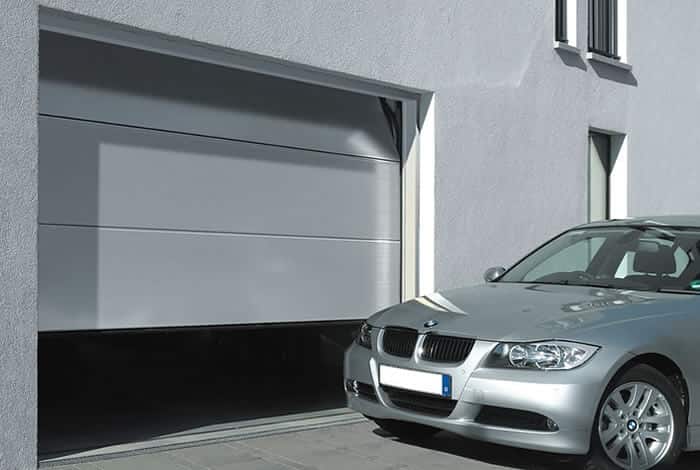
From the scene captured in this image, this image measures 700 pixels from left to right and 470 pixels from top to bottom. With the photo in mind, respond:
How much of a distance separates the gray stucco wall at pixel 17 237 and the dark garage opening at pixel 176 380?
1.54ft

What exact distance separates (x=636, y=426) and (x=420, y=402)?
4.11 ft

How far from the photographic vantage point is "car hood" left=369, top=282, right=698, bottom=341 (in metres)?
5.40

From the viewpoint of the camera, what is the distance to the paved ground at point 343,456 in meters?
5.76

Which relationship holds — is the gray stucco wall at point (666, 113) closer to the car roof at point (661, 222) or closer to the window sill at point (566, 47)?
the window sill at point (566, 47)

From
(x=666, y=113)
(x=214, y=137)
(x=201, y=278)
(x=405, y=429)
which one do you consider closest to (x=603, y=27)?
(x=666, y=113)

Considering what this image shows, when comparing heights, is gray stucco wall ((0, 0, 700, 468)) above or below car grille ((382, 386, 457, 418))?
above

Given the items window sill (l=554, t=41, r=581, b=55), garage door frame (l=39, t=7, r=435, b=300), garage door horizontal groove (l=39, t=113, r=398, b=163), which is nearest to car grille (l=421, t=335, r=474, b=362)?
garage door horizontal groove (l=39, t=113, r=398, b=163)

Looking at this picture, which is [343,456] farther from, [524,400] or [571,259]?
[571,259]

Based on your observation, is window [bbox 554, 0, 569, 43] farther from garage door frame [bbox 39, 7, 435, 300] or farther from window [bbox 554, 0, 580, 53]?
garage door frame [bbox 39, 7, 435, 300]

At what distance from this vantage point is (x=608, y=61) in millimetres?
11125

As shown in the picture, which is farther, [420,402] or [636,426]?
[420,402]

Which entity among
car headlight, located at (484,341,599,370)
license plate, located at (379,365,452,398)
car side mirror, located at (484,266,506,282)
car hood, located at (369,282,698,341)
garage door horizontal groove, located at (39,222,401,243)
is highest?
garage door horizontal groove, located at (39,222,401,243)

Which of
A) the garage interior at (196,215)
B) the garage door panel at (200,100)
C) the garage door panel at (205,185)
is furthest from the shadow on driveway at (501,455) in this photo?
the garage door panel at (200,100)

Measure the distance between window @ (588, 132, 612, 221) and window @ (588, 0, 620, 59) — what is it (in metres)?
1.05
